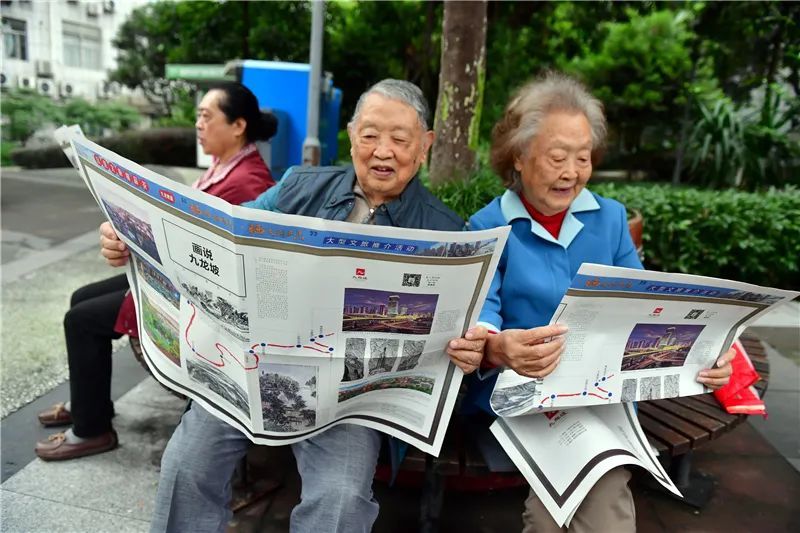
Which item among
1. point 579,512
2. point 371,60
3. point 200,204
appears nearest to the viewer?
point 200,204

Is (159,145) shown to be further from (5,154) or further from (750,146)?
(750,146)

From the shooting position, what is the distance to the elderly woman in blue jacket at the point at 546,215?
1885mm

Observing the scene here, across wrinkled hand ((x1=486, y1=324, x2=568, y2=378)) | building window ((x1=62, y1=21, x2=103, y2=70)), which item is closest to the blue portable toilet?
wrinkled hand ((x1=486, y1=324, x2=568, y2=378))

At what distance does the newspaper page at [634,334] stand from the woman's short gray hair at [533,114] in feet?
2.12

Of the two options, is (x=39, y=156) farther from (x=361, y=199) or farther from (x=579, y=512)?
(x=579, y=512)

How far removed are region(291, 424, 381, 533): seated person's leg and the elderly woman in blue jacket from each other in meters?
0.41

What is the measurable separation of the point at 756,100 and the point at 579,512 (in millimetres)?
10216

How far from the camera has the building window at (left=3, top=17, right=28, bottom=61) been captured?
2173 centimetres

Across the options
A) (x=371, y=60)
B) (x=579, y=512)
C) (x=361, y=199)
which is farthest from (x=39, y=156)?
(x=579, y=512)

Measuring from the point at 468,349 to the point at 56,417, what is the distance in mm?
2164

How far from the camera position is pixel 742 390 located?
2.19 metres

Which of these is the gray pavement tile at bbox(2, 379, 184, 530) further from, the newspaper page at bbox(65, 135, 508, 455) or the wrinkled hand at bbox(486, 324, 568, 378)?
the wrinkled hand at bbox(486, 324, 568, 378)

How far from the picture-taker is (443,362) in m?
1.65

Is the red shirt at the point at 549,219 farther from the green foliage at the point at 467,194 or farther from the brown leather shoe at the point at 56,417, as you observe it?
the brown leather shoe at the point at 56,417
